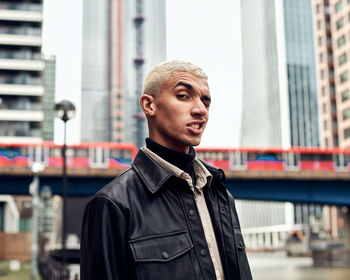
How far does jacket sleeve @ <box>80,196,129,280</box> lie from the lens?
2.11m

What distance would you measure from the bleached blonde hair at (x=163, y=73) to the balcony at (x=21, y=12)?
2424 inches

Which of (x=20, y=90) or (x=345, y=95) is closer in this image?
(x=20, y=90)

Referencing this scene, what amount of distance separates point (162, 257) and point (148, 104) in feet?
2.38

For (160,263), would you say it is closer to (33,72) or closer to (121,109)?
(33,72)

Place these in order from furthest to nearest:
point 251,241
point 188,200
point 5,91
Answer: point 251,241
point 5,91
point 188,200

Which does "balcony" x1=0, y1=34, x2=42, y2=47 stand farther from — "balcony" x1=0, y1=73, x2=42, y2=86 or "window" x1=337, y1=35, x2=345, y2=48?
"window" x1=337, y1=35, x2=345, y2=48

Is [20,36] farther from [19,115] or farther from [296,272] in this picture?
[296,272]

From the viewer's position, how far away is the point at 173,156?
2441 millimetres

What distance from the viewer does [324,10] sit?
93750mm

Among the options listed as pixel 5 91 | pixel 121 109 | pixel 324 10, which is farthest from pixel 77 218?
pixel 121 109

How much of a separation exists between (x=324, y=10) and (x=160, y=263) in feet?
323

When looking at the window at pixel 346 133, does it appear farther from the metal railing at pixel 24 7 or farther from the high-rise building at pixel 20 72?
the metal railing at pixel 24 7

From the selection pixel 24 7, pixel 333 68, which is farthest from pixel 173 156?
pixel 333 68

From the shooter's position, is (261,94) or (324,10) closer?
(324,10)
